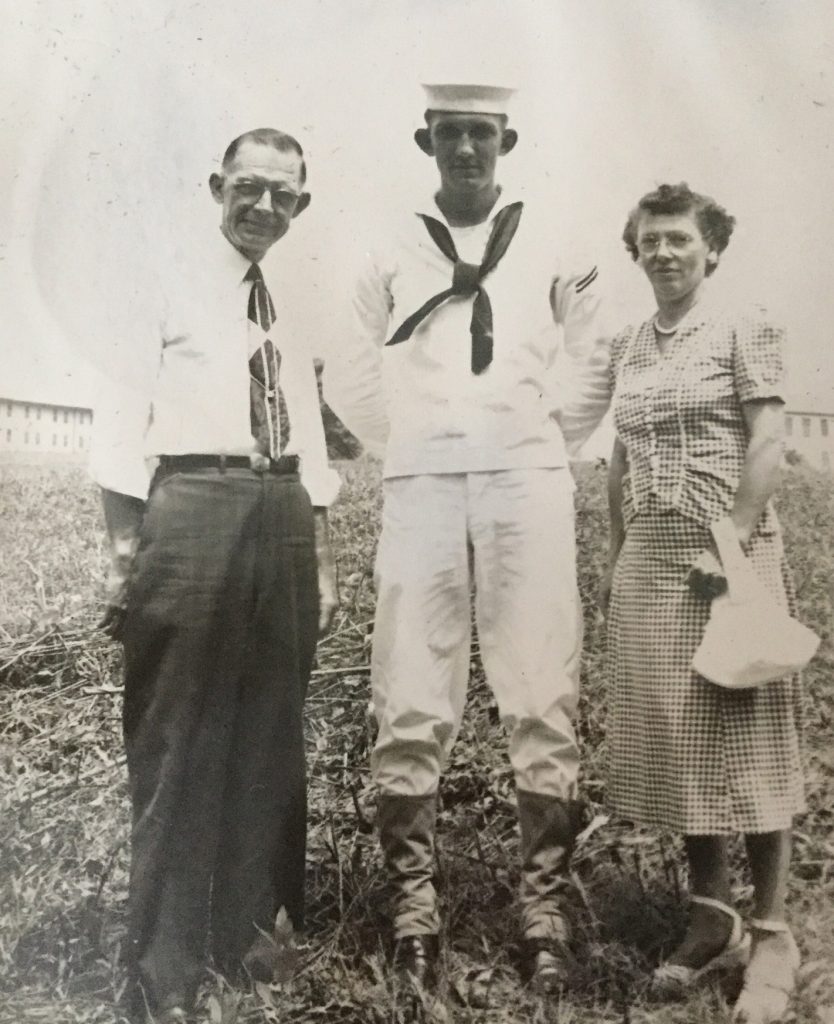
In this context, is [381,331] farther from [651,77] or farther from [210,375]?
[651,77]

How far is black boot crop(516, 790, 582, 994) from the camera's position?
1606mm

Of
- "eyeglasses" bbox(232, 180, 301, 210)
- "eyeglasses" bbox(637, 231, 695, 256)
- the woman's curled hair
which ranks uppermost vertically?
"eyeglasses" bbox(232, 180, 301, 210)

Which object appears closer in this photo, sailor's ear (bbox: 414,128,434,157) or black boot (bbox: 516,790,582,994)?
black boot (bbox: 516,790,582,994)

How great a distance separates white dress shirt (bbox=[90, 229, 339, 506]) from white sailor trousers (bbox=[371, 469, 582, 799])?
0.22 m

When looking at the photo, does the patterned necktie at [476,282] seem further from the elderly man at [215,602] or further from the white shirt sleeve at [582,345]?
the elderly man at [215,602]


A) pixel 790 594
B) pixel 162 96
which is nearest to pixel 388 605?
pixel 790 594

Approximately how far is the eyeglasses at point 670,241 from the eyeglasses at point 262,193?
2.08 ft

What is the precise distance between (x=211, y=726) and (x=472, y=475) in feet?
2.01

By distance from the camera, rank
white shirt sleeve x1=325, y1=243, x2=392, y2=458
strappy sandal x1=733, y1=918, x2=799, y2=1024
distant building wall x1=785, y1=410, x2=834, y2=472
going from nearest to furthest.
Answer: strappy sandal x1=733, y1=918, x2=799, y2=1024 < distant building wall x1=785, y1=410, x2=834, y2=472 < white shirt sleeve x1=325, y1=243, x2=392, y2=458

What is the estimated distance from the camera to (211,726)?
162 cm

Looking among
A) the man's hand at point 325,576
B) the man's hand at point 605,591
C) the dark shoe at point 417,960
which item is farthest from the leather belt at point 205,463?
the dark shoe at point 417,960

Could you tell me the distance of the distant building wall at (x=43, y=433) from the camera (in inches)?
68.1

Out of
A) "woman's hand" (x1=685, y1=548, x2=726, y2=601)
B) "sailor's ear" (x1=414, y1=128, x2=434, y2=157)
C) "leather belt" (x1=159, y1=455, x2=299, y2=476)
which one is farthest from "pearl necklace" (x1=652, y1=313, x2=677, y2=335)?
"leather belt" (x1=159, y1=455, x2=299, y2=476)

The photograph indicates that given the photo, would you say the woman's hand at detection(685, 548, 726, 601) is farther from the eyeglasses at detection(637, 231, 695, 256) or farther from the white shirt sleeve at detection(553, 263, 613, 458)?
the eyeglasses at detection(637, 231, 695, 256)
